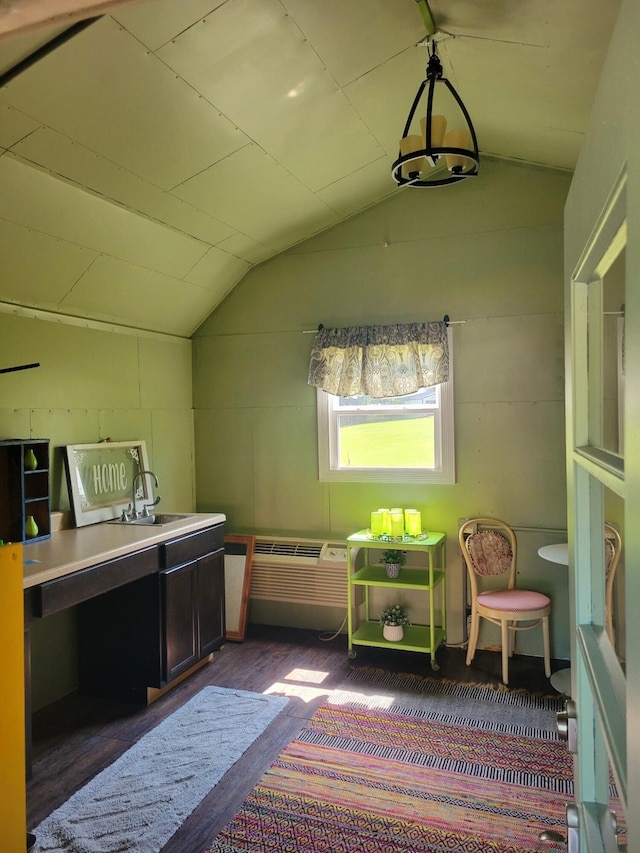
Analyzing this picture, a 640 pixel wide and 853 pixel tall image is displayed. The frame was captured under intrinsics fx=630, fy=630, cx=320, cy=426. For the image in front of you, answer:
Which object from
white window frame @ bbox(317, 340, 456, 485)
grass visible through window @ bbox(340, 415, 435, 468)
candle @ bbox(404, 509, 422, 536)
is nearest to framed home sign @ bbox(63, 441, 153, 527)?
white window frame @ bbox(317, 340, 456, 485)

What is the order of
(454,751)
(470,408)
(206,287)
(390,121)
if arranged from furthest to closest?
(206,287) → (470,408) → (390,121) → (454,751)

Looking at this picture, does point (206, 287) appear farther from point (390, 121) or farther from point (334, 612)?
point (334, 612)

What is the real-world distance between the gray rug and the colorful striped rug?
246 mm

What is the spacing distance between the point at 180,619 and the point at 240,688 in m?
0.54

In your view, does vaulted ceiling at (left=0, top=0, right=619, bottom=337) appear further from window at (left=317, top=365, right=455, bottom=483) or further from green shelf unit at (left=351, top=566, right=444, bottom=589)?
green shelf unit at (left=351, top=566, right=444, bottom=589)

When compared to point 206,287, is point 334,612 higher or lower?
lower

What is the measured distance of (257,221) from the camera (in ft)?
13.2

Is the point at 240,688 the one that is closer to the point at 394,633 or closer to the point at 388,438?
the point at 394,633

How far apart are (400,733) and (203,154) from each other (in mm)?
3040

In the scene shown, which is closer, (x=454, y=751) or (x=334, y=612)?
(x=454, y=751)

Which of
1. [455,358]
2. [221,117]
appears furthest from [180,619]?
[221,117]

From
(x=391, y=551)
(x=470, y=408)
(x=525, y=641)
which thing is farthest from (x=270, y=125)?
(x=525, y=641)

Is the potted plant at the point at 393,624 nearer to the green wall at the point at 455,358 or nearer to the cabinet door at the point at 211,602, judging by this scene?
the green wall at the point at 455,358

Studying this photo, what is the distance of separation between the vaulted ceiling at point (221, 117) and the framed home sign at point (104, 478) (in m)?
0.83
